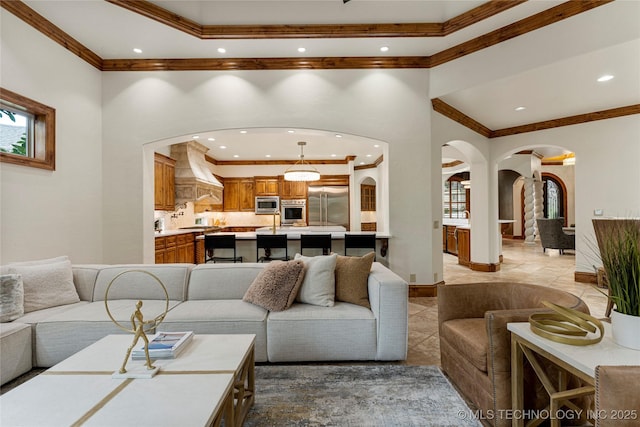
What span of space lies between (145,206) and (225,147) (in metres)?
3.43

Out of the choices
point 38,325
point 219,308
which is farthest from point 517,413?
point 38,325

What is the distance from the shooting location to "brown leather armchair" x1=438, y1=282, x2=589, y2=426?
159 cm

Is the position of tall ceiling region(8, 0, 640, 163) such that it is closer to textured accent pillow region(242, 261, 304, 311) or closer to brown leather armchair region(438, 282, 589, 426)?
textured accent pillow region(242, 261, 304, 311)

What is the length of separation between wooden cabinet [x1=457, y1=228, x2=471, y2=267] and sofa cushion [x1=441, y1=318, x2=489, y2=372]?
4736 mm

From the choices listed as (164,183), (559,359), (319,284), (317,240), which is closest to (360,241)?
(317,240)

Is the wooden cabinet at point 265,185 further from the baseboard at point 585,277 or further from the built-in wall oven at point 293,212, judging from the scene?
the baseboard at point 585,277

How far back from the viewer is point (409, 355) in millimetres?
2584

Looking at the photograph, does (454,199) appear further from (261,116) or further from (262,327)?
(262,327)

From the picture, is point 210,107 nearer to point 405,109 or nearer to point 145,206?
point 145,206

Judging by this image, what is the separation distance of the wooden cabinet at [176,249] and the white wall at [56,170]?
37.7 inches

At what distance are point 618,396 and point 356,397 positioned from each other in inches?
52.8

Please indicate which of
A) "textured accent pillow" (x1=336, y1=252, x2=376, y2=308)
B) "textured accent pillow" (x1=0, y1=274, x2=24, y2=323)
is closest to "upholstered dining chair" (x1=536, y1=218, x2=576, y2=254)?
"textured accent pillow" (x1=336, y1=252, x2=376, y2=308)

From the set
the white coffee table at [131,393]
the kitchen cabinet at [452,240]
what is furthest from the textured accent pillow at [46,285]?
the kitchen cabinet at [452,240]

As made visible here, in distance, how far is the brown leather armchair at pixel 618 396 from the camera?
97cm
